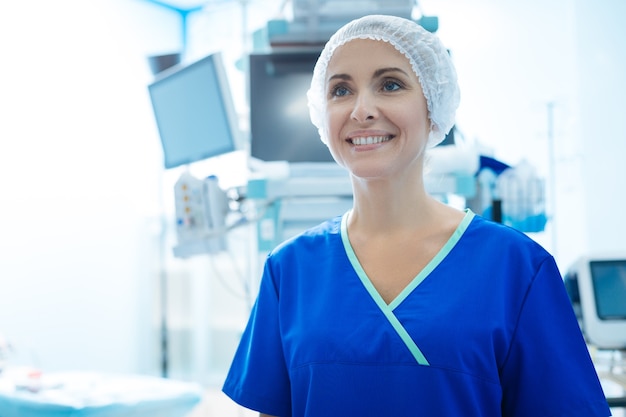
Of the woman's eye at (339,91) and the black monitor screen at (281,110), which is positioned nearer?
the woman's eye at (339,91)

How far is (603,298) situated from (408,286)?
1291 mm

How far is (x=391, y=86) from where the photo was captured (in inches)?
38.6

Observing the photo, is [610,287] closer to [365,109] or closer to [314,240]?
[314,240]

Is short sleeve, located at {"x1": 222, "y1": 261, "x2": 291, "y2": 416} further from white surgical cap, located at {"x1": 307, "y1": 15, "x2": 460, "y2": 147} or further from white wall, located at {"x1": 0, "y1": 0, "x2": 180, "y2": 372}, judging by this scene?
white wall, located at {"x1": 0, "y1": 0, "x2": 180, "y2": 372}

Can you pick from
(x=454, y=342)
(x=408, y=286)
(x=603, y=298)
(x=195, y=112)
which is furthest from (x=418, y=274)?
(x=195, y=112)

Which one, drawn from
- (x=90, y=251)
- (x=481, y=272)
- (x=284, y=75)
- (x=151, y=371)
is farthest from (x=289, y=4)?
(x=151, y=371)

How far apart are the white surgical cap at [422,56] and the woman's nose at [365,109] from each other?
A: 0.34 feet

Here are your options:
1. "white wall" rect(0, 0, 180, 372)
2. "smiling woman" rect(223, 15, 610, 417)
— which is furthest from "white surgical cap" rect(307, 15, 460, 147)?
"white wall" rect(0, 0, 180, 372)

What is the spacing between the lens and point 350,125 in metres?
0.97

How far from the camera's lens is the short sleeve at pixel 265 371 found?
1.04 meters

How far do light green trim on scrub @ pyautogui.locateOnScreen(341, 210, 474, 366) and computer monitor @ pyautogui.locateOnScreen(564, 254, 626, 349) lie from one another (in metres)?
1.16

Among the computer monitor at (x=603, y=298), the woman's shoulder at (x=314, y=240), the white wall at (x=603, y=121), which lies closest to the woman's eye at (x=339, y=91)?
the woman's shoulder at (x=314, y=240)

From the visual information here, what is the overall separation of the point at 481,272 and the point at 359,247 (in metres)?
0.22

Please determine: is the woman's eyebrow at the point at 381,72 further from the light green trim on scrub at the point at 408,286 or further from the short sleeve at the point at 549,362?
the short sleeve at the point at 549,362
